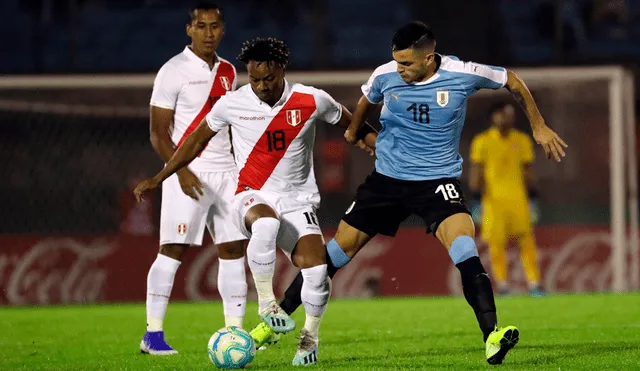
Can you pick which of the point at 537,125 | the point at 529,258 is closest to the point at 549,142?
the point at 537,125

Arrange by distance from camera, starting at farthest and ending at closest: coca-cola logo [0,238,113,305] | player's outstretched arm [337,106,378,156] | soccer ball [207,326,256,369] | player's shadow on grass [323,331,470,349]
Answer: coca-cola logo [0,238,113,305] < player's shadow on grass [323,331,470,349] < player's outstretched arm [337,106,378,156] < soccer ball [207,326,256,369]

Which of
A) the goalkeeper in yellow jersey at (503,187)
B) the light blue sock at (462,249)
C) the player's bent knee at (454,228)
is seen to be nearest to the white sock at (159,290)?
the player's bent knee at (454,228)

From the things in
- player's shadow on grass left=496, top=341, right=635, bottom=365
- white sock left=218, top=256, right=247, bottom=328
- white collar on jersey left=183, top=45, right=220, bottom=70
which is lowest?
player's shadow on grass left=496, top=341, right=635, bottom=365

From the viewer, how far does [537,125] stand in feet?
21.1

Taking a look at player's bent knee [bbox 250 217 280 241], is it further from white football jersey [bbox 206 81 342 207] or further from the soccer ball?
the soccer ball

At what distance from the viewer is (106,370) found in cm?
636

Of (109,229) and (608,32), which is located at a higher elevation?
(608,32)

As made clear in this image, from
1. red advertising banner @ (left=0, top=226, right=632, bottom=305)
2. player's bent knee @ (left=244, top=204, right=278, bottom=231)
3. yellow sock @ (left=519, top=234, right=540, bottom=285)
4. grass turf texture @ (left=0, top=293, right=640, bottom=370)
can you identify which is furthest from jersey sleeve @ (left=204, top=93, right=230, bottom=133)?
red advertising banner @ (left=0, top=226, right=632, bottom=305)

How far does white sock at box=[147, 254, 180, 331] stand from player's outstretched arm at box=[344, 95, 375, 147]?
1.56 metres

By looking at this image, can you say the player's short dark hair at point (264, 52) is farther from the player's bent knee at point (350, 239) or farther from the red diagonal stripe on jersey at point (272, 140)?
the player's bent knee at point (350, 239)

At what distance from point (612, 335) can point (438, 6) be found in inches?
453

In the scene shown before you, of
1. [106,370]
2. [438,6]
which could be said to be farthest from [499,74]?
[438,6]

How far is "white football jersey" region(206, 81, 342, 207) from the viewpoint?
22.1 feet

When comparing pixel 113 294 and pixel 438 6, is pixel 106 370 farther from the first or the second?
pixel 438 6
